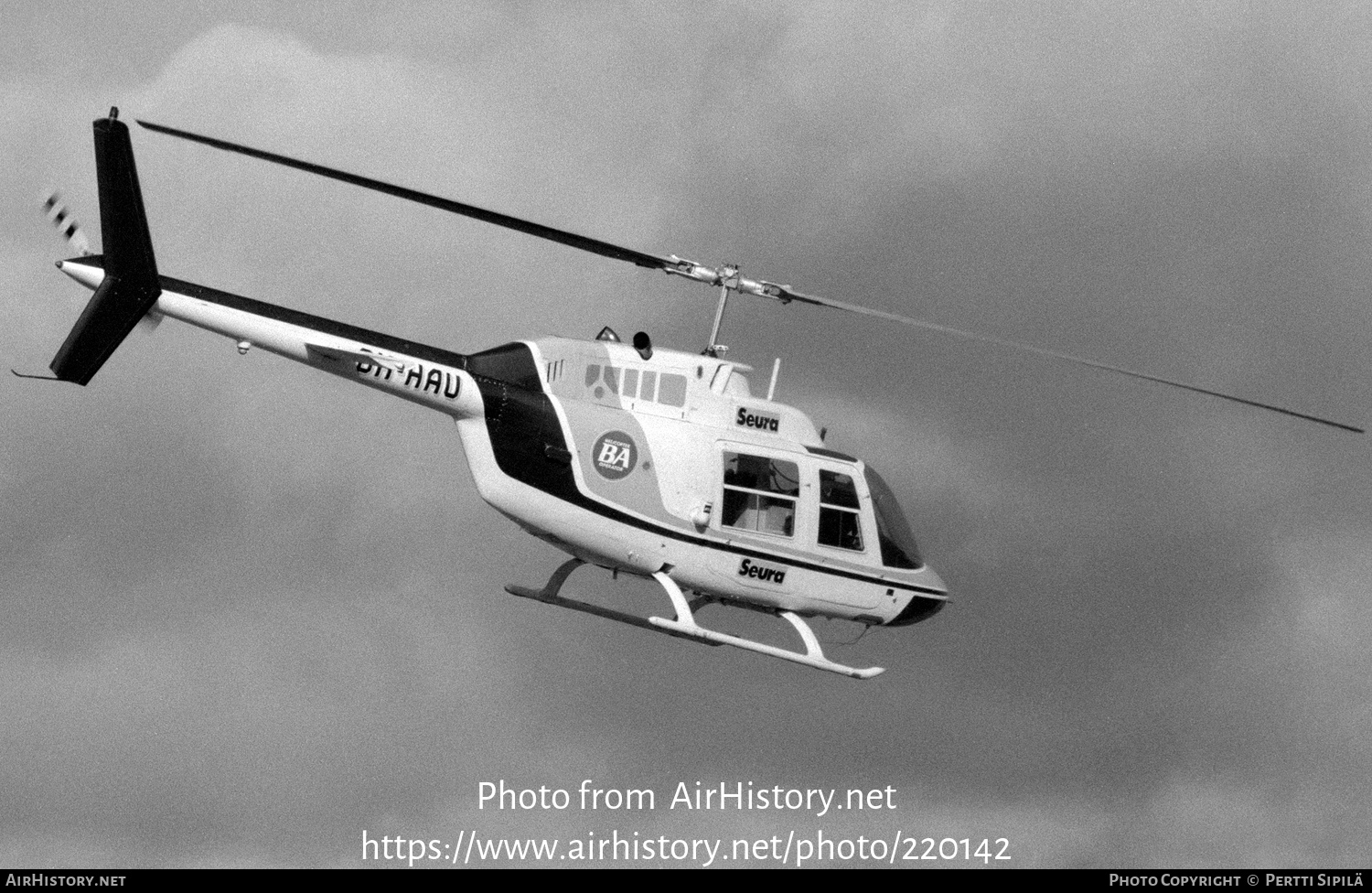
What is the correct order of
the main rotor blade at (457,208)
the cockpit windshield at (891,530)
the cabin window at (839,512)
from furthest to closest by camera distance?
the cockpit windshield at (891,530), the cabin window at (839,512), the main rotor blade at (457,208)

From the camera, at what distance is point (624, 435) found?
32375 millimetres

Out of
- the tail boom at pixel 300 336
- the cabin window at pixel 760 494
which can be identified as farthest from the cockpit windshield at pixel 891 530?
the tail boom at pixel 300 336

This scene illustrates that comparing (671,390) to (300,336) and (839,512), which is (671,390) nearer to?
(839,512)

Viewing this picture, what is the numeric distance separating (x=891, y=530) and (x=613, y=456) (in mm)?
4738

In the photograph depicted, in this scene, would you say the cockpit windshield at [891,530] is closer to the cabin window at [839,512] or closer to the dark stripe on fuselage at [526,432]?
Result: the cabin window at [839,512]

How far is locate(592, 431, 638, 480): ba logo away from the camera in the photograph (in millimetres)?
32219

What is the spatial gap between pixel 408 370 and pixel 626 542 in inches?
152

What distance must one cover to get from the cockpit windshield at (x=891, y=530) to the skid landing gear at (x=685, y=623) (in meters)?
1.76

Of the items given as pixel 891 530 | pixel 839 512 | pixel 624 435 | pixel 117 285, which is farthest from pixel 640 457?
pixel 117 285

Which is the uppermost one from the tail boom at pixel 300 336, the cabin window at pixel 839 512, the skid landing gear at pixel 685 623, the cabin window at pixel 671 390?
the cabin window at pixel 671 390

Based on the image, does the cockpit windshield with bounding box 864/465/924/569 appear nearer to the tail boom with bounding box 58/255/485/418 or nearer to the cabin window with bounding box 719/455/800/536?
the cabin window with bounding box 719/455/800/536

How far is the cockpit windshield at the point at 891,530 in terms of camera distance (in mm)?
34250

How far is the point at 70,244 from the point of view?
3145 cm

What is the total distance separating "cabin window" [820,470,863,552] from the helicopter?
27 millimetres
